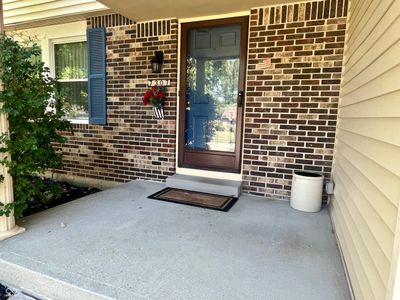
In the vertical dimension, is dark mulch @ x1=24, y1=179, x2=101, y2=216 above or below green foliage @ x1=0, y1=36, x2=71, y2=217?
below

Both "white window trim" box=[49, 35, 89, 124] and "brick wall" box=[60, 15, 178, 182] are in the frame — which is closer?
"brick wall" box=[60, 15, 178, 182]

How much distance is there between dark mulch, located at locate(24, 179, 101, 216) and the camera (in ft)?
9.89

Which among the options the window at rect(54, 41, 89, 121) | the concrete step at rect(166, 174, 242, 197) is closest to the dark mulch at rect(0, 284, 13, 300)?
the concrete step at rect(166, 174, 242, 197)

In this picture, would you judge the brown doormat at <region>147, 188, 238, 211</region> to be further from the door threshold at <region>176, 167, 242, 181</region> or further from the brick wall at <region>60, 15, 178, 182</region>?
the brick wall at <region>60, 15, 178, 182</region>

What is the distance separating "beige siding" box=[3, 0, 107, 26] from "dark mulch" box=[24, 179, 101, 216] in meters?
2.48

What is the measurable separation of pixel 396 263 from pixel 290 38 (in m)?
2.70

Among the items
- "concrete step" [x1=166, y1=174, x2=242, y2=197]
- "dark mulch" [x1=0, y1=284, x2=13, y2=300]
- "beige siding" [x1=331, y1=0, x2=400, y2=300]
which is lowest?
"dark mulch" [x1=0, y1=284, x2=13, y2=300]

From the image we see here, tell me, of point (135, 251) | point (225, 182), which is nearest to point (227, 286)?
point (135, 251)

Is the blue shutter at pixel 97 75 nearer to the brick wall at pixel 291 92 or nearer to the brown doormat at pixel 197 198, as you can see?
the brown doormat at pixel 197 198

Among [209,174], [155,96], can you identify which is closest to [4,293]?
[209,174]

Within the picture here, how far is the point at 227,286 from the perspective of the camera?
168 cm

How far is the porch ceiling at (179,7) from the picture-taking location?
307 cm

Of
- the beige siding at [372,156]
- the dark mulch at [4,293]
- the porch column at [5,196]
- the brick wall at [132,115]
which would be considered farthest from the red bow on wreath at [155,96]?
the dark mulch at [4,293]

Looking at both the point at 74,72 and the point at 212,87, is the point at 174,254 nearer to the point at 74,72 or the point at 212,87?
the point at 212,87
